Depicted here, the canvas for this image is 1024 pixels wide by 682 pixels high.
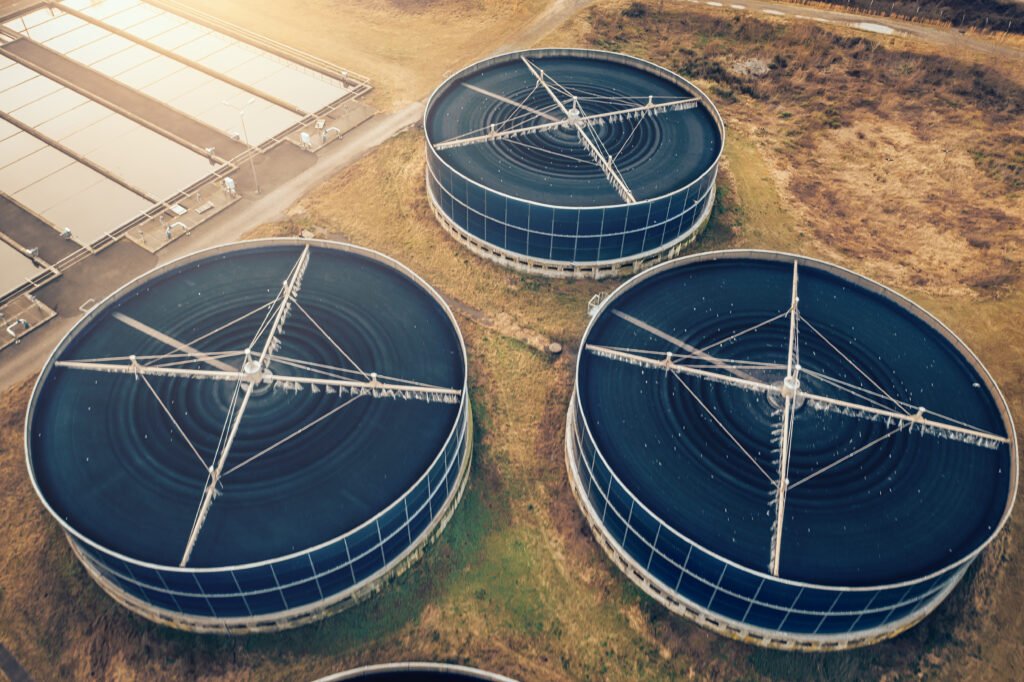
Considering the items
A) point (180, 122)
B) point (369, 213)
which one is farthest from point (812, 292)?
point (180, 122)

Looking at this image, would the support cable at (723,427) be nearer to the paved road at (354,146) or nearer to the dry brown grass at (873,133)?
the dry brown grass at (873,133)

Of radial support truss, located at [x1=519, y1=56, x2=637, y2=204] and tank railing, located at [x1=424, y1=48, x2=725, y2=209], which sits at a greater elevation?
tank railing, located at [x1=424, y1=48, x2=725, y2=209]

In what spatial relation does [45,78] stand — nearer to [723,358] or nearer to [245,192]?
[245,192]

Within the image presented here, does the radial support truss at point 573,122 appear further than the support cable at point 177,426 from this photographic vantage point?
Yes

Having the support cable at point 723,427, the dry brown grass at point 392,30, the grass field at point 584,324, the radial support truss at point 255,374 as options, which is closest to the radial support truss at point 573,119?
the grass field at point 584,324

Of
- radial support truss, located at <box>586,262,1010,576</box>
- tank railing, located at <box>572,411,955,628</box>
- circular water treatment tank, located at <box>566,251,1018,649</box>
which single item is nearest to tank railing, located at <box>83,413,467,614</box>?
circular water treatment tank, located at <box>566,251,1018,649</box>

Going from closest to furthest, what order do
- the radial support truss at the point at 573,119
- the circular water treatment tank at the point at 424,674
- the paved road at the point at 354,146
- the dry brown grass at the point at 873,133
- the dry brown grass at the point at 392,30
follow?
the circular water treatment tank at the point at 424,674, the paved road at the point at 354,146, the radial support truss at the point at 573,119, the dry brown grass at the point at 873,133, the dry brown grass at the point at 392,30

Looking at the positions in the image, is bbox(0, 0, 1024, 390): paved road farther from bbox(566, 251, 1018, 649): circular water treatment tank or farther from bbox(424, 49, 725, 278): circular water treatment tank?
bbox(566, 251, 1018, 649): circular water treatment tank
